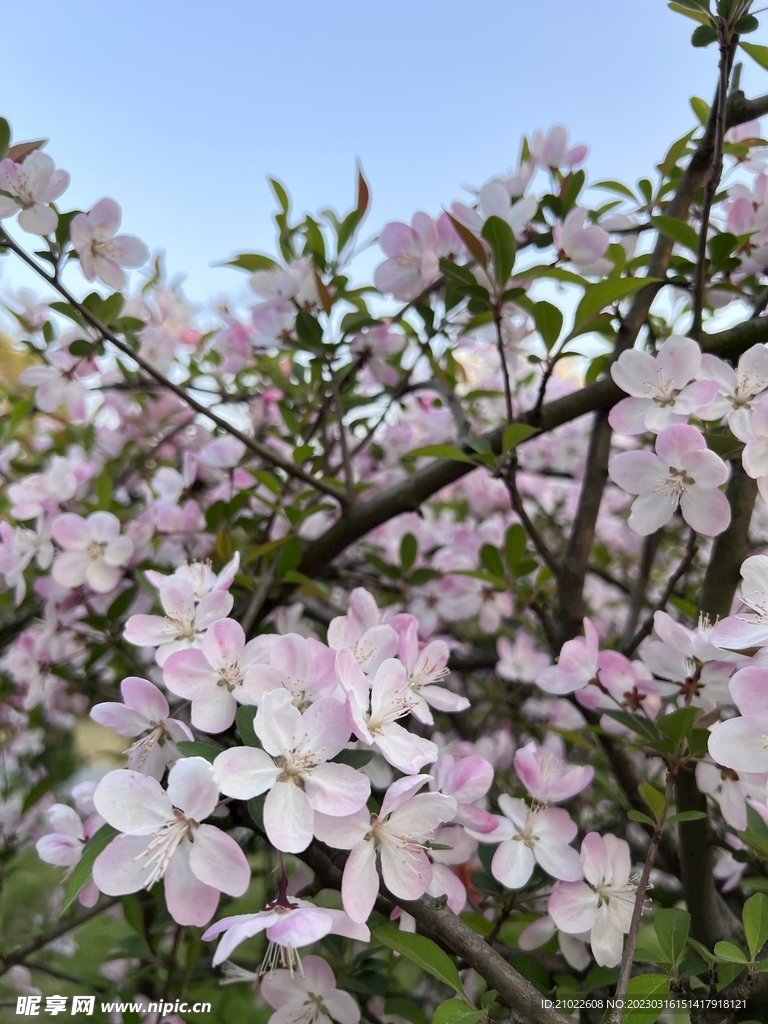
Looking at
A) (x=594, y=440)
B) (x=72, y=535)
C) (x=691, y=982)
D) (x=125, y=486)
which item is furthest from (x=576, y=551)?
(x=125, y=486)

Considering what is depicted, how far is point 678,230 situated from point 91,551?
0.87 meters

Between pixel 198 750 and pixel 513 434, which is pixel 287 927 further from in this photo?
pixel 513 434

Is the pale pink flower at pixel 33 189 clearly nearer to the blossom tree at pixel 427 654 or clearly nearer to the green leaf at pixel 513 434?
the blossom tree at pixel 427 654

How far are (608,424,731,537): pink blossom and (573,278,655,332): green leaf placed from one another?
0.18 meters

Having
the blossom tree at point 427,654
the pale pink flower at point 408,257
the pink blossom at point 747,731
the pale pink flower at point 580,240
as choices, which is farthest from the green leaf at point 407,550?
the pink blossom at point 747,731

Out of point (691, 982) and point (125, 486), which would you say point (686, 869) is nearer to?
point (691, 982)

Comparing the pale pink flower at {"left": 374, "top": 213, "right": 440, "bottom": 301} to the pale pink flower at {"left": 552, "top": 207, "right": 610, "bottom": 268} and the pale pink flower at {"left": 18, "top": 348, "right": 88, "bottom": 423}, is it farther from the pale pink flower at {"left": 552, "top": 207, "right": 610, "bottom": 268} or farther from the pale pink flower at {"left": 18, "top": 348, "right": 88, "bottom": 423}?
the pale pink flower at {"left": 18, "top": 348, "right": 88, "bottom": 423}

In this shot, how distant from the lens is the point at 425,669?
655mm

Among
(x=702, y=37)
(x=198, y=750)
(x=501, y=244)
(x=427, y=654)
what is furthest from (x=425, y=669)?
(x=702, y=37)

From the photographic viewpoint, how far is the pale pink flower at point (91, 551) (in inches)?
37.3

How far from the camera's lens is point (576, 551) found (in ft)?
2.91

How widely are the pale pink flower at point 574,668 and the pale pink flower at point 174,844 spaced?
38 centimetres

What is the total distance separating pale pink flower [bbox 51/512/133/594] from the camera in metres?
0.95

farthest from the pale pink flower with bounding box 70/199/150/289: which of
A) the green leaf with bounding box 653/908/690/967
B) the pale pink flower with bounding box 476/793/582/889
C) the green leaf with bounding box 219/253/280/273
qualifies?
the green leaf with bounding box 653/908/690/967
